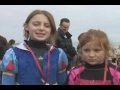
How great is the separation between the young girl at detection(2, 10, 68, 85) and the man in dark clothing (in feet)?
0.92

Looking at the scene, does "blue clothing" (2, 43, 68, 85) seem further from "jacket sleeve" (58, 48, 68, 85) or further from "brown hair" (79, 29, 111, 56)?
"brown hair" (79, 29, 111, 56)

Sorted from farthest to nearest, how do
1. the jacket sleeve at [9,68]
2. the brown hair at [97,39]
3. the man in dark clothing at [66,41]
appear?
the man in dark clothing at [66,41]
the brown hair at [97,39]
the jacket sleeve at [9,68]

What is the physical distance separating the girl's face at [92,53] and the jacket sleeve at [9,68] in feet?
1.77

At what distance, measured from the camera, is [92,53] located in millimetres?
2213

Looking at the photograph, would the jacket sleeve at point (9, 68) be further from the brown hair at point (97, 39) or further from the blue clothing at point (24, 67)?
the brown hair at point (97, 39)

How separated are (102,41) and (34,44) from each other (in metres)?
0.53

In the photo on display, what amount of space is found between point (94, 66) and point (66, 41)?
0.82 m

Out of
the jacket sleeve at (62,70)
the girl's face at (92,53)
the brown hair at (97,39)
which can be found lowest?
the jacket sleeve at (62,70)

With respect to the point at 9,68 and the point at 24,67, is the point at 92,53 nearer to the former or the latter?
the point at 24,67

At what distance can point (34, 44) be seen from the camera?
7.20 ft

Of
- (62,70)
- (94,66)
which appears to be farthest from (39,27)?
(94,66)

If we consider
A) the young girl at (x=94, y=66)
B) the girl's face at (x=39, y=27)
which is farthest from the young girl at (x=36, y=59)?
the young girl at (x=94, y=66)

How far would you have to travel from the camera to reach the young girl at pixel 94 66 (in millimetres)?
2182
